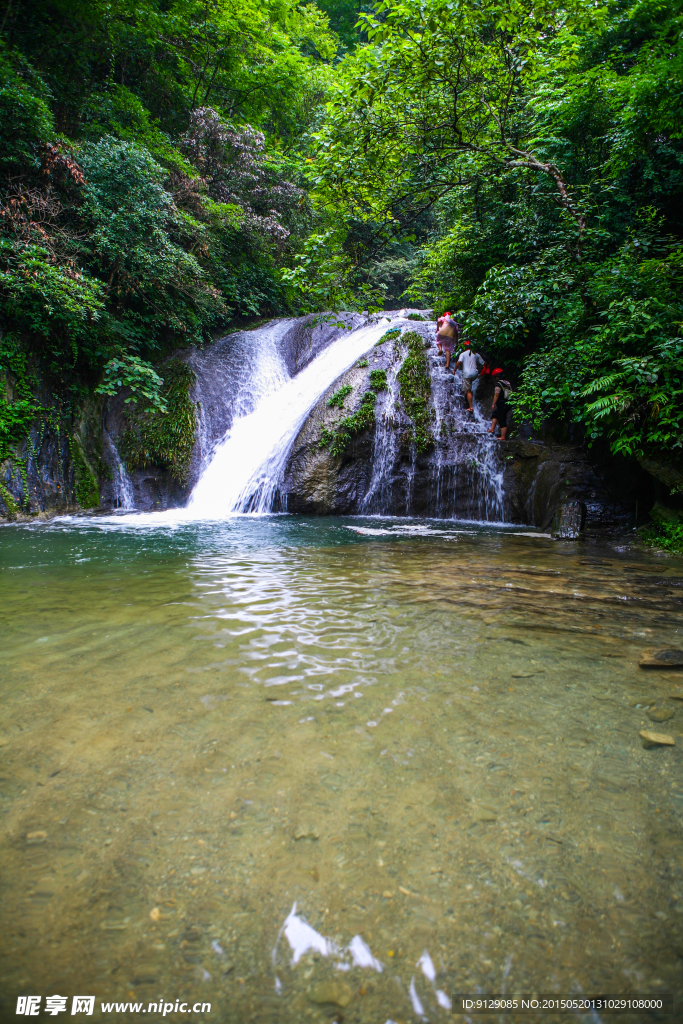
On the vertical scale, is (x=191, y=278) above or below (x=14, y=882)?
above

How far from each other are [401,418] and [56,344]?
7478 mm

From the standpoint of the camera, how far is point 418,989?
3.70 ft

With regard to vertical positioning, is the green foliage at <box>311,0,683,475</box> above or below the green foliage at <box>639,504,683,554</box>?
above

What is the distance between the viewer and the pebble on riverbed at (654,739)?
2.01m

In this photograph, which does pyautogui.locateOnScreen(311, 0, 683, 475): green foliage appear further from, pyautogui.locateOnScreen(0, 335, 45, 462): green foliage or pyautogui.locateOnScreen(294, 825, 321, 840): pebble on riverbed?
pyautogui.locateOnScreen(0, 335, 45, 462): green foliage

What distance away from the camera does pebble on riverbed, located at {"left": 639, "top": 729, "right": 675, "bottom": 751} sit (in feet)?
6.60

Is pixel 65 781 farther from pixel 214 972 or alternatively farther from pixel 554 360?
pixel 554 360

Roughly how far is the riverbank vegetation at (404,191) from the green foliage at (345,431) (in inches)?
97.7

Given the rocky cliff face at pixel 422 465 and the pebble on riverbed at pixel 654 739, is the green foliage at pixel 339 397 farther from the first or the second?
the pebble on riverbed at pixel 654 739

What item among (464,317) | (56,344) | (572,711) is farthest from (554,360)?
(56,344)

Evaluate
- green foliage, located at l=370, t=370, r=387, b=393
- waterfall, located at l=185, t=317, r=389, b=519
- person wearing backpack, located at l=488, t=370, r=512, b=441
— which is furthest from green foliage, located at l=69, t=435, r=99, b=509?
person wearing backpack, located at l=488, t=370, r=512, b=441

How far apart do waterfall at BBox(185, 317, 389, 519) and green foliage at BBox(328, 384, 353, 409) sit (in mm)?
630

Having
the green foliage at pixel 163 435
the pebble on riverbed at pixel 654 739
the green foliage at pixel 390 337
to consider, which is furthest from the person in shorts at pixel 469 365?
the pebble on riverbed at pixel 654 739

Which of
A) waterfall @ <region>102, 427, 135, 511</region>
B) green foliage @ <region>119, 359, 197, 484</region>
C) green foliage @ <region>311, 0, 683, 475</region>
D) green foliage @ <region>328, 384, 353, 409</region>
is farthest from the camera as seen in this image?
green foliage @ <region>119, 359, 197, 484</region>
